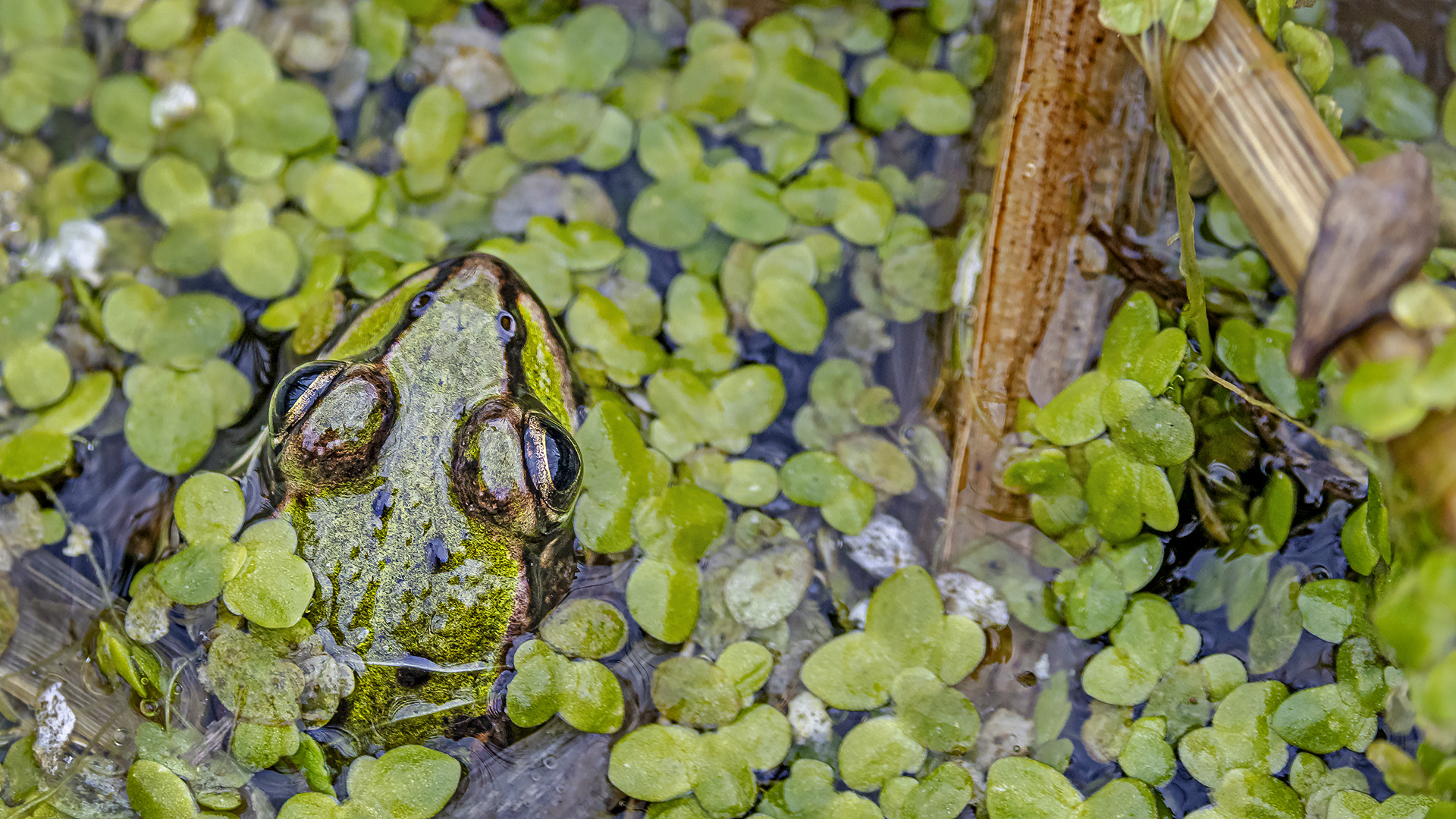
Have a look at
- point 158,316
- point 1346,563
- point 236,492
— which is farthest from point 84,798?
point 1346,563

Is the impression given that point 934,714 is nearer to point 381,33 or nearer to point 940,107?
point 940,107

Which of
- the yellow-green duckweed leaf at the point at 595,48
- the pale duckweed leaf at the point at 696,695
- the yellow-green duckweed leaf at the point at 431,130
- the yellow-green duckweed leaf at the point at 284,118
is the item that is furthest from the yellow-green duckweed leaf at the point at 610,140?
the pale duckweed leaf at the point at 696,695

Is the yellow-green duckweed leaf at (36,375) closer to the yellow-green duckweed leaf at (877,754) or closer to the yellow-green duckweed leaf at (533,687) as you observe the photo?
the yellow-green duckweed leaf at (533,687)

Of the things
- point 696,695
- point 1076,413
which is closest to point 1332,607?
point 1076,413

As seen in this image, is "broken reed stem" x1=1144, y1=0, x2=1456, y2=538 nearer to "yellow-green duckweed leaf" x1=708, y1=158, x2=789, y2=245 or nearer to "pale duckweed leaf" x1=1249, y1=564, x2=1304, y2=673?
"pale duckweed leaf" x1=1249, y1=564, x2=1304, y2=673

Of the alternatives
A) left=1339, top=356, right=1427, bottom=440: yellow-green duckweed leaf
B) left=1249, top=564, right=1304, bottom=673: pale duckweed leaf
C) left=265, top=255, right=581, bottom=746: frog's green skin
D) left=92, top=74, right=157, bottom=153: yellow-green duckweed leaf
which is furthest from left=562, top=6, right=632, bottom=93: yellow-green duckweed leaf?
left=1249, top=564, right=1304, bottom=673: pale duckweed leaf

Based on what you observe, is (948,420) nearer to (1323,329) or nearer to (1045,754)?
(1045,754)

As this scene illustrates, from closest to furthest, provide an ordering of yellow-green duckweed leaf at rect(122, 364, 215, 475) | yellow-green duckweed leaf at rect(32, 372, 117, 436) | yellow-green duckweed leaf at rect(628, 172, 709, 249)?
yellow-green duckweed leaf at rect(122, 364, 215, 475)
yellow-green duckweed leaf at rect(32, 372, 117, 436)
yellow-green duckweed leaf at rect(628, 172, 709, 249)
